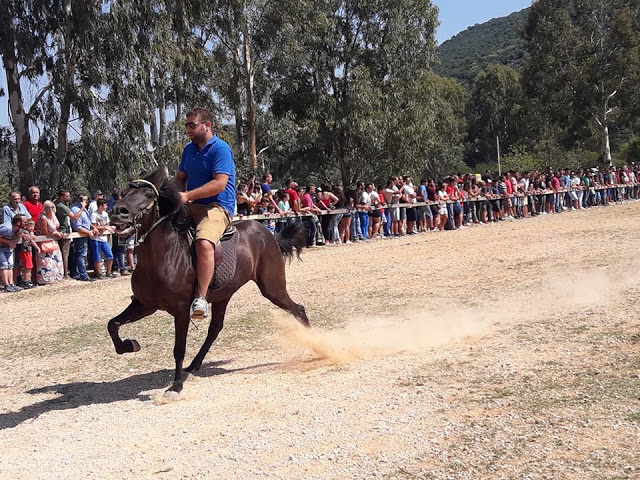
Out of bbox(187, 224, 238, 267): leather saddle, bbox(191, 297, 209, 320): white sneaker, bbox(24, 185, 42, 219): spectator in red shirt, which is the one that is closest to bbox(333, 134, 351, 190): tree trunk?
bbox(24, 185, 42, 219): spectator in red shirt

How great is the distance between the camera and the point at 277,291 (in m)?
8.12

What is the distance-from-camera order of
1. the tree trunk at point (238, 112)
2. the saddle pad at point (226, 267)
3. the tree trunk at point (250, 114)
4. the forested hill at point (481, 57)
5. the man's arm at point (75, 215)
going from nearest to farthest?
1. the saddle pad at point (226, 267)
2. the man's arm at point (75, 215)
3. the tree trunk at point (250, 114)
4. the tree trunk at point (238, 112)
5. the forested hill at point (481, 57)

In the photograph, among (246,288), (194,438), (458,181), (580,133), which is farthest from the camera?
(580,133)

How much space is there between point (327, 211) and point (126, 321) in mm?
15444

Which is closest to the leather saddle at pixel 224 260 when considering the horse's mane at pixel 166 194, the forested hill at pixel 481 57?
the horse's mane at pixel 166 194

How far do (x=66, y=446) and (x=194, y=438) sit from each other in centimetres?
96

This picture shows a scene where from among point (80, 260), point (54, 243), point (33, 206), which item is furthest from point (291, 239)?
point (33, 206)

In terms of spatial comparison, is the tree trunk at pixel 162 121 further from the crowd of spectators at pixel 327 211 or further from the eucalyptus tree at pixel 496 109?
the eucalyptus tree at pixel 496 109

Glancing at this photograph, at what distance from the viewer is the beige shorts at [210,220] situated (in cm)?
696

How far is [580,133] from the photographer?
55.9 meters

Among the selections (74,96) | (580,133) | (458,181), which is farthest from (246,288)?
(580,133)

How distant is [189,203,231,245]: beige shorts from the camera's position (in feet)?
22.8

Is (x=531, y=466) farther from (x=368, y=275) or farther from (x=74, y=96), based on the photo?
(x=74, y=96)

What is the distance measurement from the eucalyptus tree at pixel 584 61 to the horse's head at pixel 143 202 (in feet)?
163
